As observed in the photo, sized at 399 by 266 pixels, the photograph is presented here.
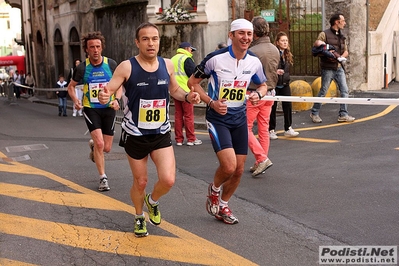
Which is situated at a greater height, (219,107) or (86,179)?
(219,107)

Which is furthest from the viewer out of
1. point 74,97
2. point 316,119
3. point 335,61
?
point 316,119

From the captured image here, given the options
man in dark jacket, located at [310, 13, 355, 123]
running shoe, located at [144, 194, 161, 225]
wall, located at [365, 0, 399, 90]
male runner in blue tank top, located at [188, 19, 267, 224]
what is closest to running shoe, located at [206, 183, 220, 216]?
male runner in blue tank top, located at [188, 19, 267, 224]

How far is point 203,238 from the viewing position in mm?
5871

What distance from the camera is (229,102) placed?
6316mm

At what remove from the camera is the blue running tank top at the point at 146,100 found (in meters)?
5.81

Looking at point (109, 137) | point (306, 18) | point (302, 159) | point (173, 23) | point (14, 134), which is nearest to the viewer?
point (109, 137)

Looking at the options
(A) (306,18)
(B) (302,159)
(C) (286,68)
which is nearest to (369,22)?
(A) (306,18)

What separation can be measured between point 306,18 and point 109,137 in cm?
959

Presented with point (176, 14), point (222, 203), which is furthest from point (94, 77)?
point (176, 14)

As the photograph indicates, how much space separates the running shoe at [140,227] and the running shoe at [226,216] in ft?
2.69

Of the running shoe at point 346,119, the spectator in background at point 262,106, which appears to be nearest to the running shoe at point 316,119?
the running shoe at point 346,119

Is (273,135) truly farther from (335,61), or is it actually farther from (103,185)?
(103,185)

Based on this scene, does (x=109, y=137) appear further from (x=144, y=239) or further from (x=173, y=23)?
(x=173, y=23)

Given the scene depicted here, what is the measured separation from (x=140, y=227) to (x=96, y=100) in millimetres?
2760
